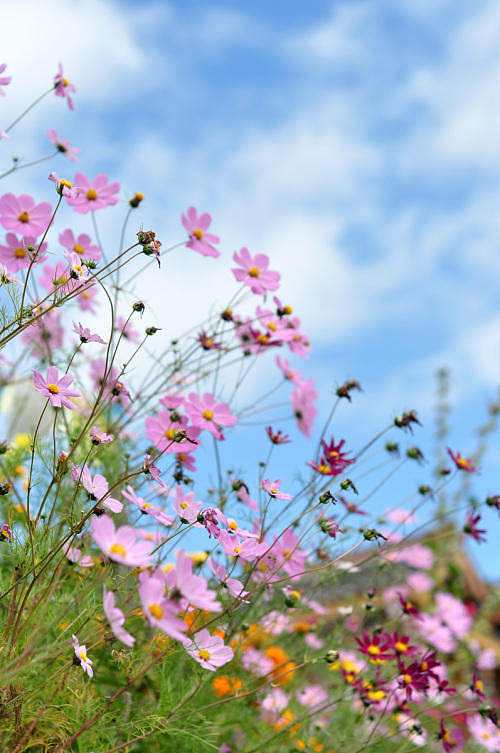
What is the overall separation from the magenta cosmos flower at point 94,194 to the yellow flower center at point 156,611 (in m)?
1.19

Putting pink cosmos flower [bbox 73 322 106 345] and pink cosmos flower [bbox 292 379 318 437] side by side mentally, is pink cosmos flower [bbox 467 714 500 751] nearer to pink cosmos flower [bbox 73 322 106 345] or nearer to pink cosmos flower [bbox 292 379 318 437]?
pink cosmos flower [bbox 292 379 318 437]

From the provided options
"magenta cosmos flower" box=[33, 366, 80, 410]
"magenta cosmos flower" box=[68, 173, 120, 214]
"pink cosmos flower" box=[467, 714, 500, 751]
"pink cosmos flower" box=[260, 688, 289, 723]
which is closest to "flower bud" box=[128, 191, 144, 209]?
"magenta cosmos flower" box=[68, 173, 120, 214]

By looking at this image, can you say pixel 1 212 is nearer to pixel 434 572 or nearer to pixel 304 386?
pixel 304 386

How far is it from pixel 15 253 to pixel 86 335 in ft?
1.29

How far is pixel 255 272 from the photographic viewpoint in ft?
6.89

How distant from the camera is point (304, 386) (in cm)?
230

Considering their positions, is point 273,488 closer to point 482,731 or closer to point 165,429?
point 165,429

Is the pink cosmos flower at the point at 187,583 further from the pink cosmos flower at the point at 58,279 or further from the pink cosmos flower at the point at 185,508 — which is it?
the pink cosmos flower at the point at 58,279

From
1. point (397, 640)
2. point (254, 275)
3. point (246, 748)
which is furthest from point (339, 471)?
point (246, 748)

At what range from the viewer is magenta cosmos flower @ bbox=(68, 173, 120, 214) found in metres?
1.93

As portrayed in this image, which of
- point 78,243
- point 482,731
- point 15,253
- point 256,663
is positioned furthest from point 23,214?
point 482,731

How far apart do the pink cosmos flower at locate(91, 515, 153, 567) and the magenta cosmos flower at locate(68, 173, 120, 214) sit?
1105 millimetres

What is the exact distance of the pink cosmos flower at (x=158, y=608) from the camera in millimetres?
932

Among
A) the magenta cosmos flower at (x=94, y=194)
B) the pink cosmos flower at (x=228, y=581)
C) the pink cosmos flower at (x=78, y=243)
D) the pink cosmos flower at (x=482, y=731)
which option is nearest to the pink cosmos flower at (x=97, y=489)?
the pink cosmos flower at (x=228, y=581)
